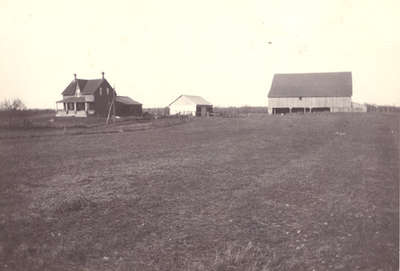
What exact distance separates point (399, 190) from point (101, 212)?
815 cm

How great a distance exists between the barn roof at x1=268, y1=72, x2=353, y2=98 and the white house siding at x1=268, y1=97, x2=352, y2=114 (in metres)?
0.54

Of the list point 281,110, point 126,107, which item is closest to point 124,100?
point 126,107

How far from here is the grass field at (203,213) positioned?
21.5 feet

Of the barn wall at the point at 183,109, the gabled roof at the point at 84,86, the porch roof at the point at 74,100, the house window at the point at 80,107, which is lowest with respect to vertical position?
the barn wall at the point at 183,109

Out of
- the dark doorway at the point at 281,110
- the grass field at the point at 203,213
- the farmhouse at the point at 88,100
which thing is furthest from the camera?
the farmhouse at the point at 88,100

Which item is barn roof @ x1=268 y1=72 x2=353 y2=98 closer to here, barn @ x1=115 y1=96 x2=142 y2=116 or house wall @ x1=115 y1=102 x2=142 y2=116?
barn @ x1=115 y1=96 x2=142 y2=116

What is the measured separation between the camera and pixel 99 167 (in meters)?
14.8

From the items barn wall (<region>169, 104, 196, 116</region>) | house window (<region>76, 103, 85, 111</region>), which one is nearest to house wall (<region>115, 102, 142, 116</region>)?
house window (<region>76, 103, 85, 111</region>)

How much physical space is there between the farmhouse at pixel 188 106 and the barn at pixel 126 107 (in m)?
6.77

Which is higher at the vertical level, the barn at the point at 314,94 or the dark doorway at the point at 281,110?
the barn at the point at 314,94

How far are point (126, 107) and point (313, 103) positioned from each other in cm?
3389

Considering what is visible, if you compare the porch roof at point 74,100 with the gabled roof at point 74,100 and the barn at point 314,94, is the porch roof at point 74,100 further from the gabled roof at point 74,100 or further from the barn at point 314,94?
the barn at point 314,94

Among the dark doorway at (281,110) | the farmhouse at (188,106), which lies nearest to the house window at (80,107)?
the farmhouse at (188,106)

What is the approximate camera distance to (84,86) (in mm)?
65438
